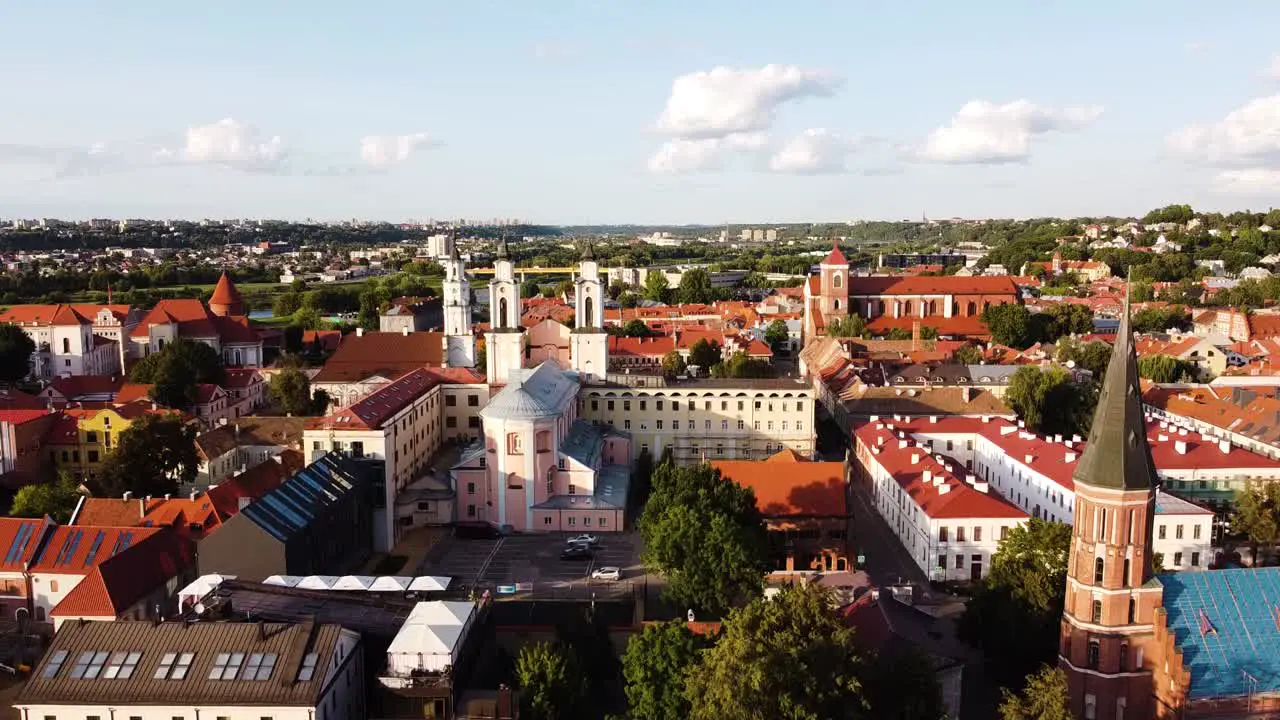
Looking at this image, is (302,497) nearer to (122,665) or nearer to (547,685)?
(122,665)

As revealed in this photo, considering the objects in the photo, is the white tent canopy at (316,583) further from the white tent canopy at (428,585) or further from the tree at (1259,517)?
the tree at (1259,517)

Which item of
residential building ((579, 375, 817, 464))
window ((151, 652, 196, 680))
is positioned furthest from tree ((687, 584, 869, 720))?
residential building ((579, 375, 817, 464))

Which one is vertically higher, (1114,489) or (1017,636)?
(1114,489)

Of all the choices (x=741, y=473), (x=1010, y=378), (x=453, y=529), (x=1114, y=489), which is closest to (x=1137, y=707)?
(x=1114, y=489)

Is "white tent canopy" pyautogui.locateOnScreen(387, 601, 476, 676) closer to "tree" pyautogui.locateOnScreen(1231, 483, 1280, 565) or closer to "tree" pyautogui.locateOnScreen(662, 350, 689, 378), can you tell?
"tree" pyautogui.locateOnScreen(1231, 483, 1280, 565)

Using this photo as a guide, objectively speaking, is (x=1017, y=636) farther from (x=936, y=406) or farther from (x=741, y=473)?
(x=936, y=406)

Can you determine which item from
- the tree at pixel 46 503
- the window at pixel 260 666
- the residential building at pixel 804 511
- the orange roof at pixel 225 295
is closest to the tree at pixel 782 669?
the window at pixel 260 666

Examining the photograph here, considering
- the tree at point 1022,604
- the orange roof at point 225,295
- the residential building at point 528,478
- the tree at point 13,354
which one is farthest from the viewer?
the orange roof at point 225,295
